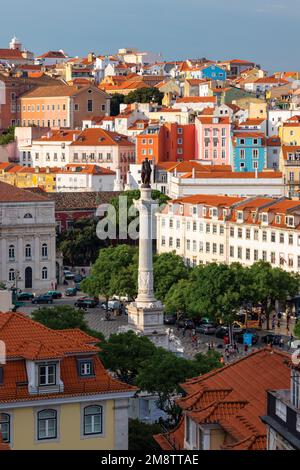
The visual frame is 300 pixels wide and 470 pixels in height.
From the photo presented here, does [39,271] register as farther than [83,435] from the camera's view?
Yes

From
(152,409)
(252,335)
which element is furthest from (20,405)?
(252,335)

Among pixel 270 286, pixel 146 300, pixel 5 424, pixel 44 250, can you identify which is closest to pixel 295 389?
pixel 5 424

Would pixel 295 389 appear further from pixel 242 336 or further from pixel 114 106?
pixel 114 106

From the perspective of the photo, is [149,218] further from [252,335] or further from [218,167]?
[218,167]

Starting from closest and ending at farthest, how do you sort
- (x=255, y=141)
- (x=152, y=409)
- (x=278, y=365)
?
(x=278, y=365), (x=152, y=409), (x=255, y=141)

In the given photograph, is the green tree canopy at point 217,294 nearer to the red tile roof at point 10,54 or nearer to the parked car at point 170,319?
the parked car at point 170,319

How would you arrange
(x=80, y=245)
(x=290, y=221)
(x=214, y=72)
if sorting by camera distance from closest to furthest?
(x=290, y=221) → (x=80, y=245) → (x=214, y=72)

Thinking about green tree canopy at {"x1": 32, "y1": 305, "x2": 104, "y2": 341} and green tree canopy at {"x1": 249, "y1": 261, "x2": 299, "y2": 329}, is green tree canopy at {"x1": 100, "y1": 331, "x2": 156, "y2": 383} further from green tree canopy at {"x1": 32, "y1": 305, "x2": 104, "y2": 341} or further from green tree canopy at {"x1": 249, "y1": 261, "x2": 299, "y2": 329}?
green tree canopy at {"x1": 249, "y1": 261, "x2": 299, "y2": 329}
